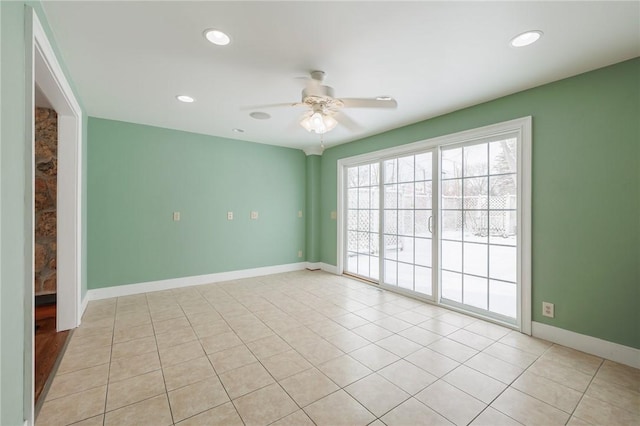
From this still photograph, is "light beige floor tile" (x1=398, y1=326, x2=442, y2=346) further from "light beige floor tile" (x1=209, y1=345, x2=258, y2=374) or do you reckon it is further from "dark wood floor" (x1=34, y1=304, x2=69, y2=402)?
"dark wood floor" (x1=34, y1=304, x2=69, y2=402)

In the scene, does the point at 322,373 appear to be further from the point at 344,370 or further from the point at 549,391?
the point at 549,391

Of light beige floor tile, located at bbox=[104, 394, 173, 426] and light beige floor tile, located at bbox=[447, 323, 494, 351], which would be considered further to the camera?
light beige floor tile, located at bbox=[447, 323, 494, 351]

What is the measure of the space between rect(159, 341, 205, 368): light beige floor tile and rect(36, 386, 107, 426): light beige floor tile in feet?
1.50

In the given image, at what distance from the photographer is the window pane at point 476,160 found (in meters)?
3.23

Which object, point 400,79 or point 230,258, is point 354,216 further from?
point 400,79

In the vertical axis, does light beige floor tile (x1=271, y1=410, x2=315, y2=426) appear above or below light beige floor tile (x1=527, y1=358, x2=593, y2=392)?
above

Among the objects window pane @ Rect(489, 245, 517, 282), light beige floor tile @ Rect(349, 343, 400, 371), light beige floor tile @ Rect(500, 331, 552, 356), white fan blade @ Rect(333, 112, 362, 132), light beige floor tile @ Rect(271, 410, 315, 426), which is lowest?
light beige floor tile @ Rect(500, 331, 552, 356)

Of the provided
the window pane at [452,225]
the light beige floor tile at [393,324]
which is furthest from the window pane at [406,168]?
the light beige floor tile at [393,324]

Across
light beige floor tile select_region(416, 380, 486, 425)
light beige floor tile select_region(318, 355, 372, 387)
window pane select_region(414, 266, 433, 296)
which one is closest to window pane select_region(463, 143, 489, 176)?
window pane select_region(414, 266, 433, 296)

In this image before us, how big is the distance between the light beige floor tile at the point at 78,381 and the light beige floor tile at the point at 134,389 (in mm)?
147

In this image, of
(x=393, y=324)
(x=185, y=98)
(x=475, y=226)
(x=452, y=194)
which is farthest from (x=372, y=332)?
(x=185, y=98)

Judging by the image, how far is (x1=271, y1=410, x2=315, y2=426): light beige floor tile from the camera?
164 centimetres

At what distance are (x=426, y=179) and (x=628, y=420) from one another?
2774mm

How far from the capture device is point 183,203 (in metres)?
4.43
